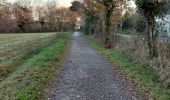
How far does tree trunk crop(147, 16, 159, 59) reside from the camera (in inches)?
650

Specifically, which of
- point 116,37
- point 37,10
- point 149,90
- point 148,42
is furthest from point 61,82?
point 37,10

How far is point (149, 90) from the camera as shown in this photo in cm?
1104

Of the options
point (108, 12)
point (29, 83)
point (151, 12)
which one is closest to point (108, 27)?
point (108, 12)

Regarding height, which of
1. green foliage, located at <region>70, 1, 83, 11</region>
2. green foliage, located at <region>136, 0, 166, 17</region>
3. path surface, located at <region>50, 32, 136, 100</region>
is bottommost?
path surface, located at <region>50, 32, 136, 100</region>

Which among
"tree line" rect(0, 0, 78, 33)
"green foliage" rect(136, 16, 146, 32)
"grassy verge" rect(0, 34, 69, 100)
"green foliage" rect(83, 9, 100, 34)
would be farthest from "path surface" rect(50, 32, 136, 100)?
"tree line" rect(0, 0, 78, 33)

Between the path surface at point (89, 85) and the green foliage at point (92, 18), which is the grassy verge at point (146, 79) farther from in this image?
the green foliage at point (92, 18)

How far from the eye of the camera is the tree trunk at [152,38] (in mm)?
16522

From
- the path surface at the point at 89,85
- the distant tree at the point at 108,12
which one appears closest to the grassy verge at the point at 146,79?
the path surface at the point at 89,85

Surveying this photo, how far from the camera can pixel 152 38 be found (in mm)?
17078

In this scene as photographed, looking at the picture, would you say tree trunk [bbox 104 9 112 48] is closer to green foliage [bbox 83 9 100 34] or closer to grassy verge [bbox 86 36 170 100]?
grassy verge [bbox 86 36 170 100]

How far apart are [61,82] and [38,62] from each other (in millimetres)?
5110

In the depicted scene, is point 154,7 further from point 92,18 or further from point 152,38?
point 92,18

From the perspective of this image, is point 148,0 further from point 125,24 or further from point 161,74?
point 125,24

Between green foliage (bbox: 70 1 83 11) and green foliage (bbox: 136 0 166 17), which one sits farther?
green foliage (bbox: 70 1 83 11)
